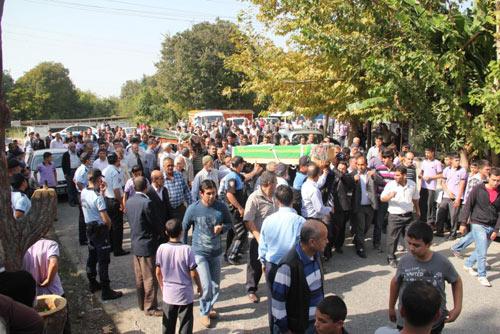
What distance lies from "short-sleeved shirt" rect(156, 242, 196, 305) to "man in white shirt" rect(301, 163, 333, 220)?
2.65 metres

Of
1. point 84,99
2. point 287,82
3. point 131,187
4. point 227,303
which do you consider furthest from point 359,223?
point 84,99

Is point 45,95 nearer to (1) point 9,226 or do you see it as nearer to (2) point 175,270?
(1) point 9,226

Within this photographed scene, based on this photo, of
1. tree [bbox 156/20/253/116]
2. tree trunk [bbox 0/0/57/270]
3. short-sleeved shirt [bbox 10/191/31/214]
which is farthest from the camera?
tree [bbox 156/20/253/116]

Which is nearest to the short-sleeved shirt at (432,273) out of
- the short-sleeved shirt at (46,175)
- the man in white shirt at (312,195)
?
the man in white shirt at (312,195)

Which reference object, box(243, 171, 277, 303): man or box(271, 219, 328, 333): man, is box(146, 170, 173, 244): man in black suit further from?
box(271, 219, 328, 333): man

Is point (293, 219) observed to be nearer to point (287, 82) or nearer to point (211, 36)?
point (287, 82)

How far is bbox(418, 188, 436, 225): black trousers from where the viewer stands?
9.23 m

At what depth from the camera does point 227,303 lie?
603 centimetres

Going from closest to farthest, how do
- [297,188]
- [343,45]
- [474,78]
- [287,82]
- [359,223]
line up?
1. [297,188]
2. [359,223]
3. [474,78]
4. [343,45]
5. [287,82]

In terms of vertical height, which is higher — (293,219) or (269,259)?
(293,219)

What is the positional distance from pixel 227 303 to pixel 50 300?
2.57 m

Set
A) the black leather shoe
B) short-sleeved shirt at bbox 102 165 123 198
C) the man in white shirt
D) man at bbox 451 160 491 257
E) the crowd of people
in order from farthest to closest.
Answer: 1. short-sleeved shirt at bbox 102 165 123 198
2. the black leather shoe
3. man at bbox 451 160 491 257
4. the man in white shirt
5. the crowd of people

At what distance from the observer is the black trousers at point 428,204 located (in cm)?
923

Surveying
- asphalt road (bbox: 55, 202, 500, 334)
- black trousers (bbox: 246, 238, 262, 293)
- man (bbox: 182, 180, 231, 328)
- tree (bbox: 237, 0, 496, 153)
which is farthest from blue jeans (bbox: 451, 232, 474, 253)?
man (bbox: 182, 180, 231, 328)
